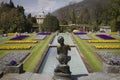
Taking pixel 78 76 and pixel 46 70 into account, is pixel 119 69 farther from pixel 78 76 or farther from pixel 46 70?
pixel 46 70

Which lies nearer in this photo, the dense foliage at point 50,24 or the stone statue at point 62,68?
the stone statue at point 62,68

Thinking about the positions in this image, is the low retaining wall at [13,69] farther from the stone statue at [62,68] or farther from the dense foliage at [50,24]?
the dense foliage at [50,24]

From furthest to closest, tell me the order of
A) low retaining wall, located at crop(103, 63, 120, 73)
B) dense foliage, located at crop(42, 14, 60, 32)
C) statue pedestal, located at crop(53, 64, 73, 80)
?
dense foliage, located at crop(42, 14, 60, 32)
low retaining wall, located at crop(103, 63, 120, 73)
statue pedestal, located at crop(53, 64, 73, 80)

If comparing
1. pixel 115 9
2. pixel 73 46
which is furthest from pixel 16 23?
pixel 73 46

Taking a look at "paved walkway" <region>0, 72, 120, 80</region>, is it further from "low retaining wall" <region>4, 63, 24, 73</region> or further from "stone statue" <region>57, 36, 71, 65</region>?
"stone statue" <region>57, 36, 71, 65</region>

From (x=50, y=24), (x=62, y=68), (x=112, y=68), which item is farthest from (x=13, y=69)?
(x=50, y=24)

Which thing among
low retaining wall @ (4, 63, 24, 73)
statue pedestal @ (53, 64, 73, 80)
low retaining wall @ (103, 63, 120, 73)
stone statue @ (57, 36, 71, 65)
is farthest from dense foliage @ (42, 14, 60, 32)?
statue pedestal @ (53, 64, 73, 80)

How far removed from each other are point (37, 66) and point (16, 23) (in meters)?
43.7

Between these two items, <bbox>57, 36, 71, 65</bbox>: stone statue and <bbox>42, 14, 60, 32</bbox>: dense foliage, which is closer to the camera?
<bbox>57, 36, 71, 65</bbox>: stone statue

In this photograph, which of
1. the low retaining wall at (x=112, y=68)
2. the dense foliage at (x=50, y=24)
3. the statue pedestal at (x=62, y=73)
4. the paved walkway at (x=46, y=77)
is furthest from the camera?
the dense foliage at (x=50, y=24)

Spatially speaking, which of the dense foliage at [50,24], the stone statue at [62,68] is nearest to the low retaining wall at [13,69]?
the stone statue at [62,68]

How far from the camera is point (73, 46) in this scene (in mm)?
29953

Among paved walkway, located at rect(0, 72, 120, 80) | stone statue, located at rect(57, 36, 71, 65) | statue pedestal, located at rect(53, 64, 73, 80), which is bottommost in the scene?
paved walkway, located at rect(0, 72, 120, 80)

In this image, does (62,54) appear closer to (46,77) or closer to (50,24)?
(46,77)
